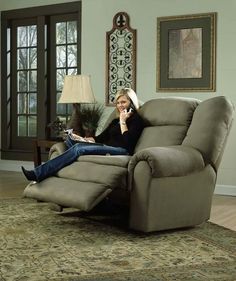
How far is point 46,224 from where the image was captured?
3779mm

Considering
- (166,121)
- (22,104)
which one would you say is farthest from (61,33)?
(166,121)

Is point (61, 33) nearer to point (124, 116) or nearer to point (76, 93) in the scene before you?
point (76, 93)

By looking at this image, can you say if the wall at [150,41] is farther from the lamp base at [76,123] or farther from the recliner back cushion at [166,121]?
the recliner back cushion at [166,121]

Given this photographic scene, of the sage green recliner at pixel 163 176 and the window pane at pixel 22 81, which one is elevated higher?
the window pane at pixel 22 81

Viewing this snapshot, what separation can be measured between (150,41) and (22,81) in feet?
7.44

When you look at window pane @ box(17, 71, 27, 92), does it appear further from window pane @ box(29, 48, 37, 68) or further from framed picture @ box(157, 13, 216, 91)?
framed picture @ box(157, 13, 216, 91)

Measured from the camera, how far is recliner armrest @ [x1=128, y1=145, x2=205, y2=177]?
3.38 metres

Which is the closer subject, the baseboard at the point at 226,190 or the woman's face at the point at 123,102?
the woman's face at the point at 123,102

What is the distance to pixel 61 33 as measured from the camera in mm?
6859

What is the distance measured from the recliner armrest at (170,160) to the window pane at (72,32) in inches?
139

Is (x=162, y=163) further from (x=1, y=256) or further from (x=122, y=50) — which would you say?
(x=122, y=50)

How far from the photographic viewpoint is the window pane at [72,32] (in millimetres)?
6722

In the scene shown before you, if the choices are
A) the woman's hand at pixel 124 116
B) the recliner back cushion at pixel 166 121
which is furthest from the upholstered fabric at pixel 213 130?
the woman's hand at pixel 124 116

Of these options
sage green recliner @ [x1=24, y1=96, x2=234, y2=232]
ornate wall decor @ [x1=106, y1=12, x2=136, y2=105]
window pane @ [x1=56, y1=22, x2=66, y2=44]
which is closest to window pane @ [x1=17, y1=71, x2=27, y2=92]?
window pane @ [x1=56, y1=22, x2=66, y2=44]
